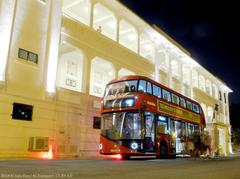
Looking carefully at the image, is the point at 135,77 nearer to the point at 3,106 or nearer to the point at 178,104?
the point at 178,104

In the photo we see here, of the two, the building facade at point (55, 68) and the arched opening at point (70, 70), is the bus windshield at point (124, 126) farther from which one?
the arched opening at point (70, 70)

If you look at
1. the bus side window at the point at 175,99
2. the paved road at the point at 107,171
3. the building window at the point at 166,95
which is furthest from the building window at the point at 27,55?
the bus side window at the point at 175,99

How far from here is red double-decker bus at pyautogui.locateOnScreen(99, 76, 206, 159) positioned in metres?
12.8

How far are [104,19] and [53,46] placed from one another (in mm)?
8412

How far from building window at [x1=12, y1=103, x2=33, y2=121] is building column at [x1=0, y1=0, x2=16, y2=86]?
4.64 feet

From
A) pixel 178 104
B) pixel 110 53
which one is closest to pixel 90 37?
pixel 110 53

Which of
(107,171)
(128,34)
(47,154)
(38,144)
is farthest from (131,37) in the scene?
(107,171)

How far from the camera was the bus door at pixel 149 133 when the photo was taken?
13062 millimetres

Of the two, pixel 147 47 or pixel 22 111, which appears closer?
pixel 22 111

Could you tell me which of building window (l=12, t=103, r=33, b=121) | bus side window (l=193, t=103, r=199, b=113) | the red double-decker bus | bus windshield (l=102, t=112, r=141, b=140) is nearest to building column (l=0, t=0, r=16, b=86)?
building window (l=12, t=103, r=33, b=121)

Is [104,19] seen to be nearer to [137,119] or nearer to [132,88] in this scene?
[132,88]

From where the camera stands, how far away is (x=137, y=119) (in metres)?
12.8

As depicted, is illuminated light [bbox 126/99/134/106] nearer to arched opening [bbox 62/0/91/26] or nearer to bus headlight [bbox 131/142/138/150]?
bus headlight [bbox 131/142/138/150]

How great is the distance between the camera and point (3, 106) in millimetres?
12977
